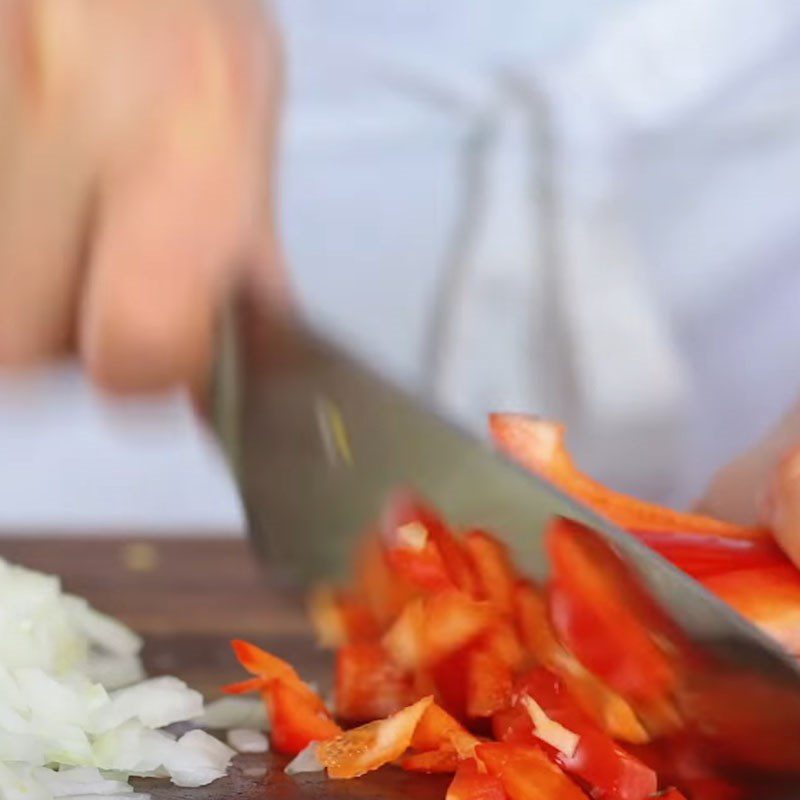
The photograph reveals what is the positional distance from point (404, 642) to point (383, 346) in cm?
71

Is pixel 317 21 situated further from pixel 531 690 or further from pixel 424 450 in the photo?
pixel 531 690

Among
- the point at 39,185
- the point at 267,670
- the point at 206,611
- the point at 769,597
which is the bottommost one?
the point at 206,611

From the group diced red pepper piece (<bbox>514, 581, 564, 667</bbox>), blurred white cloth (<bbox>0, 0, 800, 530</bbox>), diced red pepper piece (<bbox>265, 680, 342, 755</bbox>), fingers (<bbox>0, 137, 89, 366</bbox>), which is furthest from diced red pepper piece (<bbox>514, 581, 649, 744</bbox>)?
blurred white cloth (<bbox>0, 0, 800, 530</bbox>)

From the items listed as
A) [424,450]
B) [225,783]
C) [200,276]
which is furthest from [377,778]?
[200,276]

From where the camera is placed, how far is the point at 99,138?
1.13 m

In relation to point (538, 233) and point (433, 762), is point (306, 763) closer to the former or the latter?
point (433, 762)

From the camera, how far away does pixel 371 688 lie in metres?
0.81

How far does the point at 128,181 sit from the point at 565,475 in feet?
1.75

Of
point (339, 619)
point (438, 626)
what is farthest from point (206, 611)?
point (438, 626)

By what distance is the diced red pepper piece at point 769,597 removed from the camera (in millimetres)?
686

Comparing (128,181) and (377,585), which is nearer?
(377,585)

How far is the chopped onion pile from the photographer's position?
27.2 inches

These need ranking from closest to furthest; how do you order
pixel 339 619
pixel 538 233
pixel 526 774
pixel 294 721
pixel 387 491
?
pixel 526 774 < pixel 294 721 < pixel 387 491 < pixel 339 619 < pixel 538 233

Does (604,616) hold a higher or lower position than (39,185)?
lower
